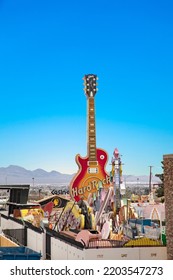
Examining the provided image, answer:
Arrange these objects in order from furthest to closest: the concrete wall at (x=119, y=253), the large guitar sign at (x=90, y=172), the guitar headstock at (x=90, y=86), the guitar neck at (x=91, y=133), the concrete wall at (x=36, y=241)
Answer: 1. the guitar headstock at (x=90, y=86)
2. the guitar neck at (x=91, y=133)
3. the large guitar sign at (x=90, y=172)
4. the concrete wall at (x=36, y=241)
5. the concrete wall at (x=119, y=253)

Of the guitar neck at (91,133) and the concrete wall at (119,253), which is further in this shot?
the guitar neck at (91,133)

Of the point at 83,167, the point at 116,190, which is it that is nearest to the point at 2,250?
the point at 116,190

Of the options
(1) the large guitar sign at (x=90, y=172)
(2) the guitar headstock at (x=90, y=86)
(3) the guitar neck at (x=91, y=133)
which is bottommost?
(1) the large guitar sign at (x=90, y=172)

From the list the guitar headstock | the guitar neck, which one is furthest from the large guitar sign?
the guitar headstock

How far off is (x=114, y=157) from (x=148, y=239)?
533 inches

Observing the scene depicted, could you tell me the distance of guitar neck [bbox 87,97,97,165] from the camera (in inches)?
1270

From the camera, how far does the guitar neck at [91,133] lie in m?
32.2

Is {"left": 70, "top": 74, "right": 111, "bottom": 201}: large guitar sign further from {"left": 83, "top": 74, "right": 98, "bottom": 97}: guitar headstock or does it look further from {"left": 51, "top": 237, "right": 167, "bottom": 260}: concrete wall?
{"left": 51, "top": 237, "right": 167, "bottom": 260}: concrete wall

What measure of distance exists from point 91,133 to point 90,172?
294 centimetres

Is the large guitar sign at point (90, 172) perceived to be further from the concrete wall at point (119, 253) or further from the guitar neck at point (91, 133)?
the concrete wall at point (119, 253)

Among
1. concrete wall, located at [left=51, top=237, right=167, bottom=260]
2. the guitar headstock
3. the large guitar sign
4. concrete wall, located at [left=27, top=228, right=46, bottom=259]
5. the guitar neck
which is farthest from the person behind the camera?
the guitar headstock

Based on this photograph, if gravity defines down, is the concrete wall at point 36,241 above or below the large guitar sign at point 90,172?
below

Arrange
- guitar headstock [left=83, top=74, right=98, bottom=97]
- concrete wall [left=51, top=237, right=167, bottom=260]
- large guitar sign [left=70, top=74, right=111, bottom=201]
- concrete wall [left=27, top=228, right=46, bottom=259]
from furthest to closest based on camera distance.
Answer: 1. guitar headstock [left=83, top=74, right=98, bottom=97]
2. large guitar sign [left=70, top=74, right=111, bottom=201]
3. concrete wall [left=27, top=228, right=46, bottom=259]
4. concrete wall [left=51, top=237, right=167, bottom=260]

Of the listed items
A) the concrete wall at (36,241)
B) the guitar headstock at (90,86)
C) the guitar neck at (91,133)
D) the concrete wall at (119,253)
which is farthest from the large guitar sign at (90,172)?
the concrete wall at (119,253)
